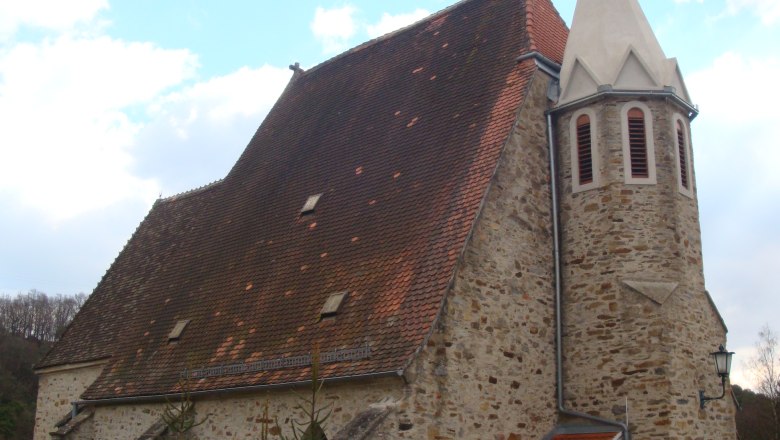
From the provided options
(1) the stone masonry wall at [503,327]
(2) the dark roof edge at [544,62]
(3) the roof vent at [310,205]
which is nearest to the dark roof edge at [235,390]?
(1) the stone masonry wall at [503,327]

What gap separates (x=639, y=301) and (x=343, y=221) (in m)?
5.35

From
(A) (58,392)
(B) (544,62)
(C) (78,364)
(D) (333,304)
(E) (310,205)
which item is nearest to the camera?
(D) (333,304)

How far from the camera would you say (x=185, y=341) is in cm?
1628

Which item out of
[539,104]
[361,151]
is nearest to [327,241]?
[361,151]

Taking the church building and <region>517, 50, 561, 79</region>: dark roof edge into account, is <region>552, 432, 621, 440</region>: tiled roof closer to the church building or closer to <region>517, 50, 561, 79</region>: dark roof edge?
the church building

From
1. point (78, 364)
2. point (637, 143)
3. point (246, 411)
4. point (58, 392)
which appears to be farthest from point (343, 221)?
point (58, 392)

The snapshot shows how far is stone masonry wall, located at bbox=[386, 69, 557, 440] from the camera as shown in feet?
39.0

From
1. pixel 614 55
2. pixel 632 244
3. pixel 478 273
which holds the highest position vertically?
pixel 614 55

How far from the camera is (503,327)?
43.0ft

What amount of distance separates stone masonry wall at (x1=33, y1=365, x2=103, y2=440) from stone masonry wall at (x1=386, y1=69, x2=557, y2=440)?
1131cm

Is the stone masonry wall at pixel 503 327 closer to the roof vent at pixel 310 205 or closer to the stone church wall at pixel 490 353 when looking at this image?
the stone church wall at pixel 490 353

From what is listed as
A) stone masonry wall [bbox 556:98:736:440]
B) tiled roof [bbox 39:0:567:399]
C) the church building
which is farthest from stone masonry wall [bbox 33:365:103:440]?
stone masonry wall [bbox 556:98:736:440]

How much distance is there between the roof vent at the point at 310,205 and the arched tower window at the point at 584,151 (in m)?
5.00

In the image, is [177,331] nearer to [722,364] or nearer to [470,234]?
[470,234]
